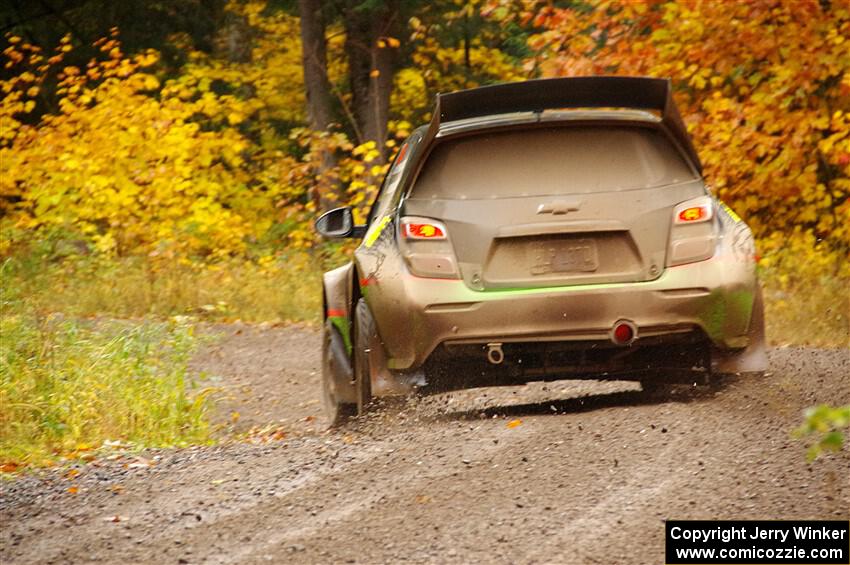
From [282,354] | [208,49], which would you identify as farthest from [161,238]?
[208,49]

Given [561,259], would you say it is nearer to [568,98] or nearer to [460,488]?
[568,98]

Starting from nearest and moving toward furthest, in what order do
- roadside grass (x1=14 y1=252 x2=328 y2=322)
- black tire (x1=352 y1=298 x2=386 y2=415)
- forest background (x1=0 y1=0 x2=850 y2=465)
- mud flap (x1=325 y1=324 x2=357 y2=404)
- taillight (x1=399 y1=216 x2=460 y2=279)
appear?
taillight (x1=399 y1=216 x2=460 y2=279) < black tire (x1=352 y1=298 x2=386 y2=415) < mud flap (x1=325 y1=324 x2=357 y2=404) < forest background (x1=0 y1=0 x2=850 y2=465) < roadside grass (x1=14 y1=252 x2=328 y2=322)

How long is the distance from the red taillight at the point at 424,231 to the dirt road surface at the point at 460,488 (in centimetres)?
105

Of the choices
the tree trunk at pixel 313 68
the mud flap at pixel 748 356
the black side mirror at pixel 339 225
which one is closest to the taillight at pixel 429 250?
the black side mirror at pixel 339 225

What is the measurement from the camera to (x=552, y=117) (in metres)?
7.89

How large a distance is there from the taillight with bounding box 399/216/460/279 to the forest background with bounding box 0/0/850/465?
2646mm

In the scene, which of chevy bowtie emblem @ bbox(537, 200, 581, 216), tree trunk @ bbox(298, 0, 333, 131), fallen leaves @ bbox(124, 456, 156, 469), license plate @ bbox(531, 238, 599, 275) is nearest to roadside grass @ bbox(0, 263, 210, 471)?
fallen leaves @ bbox(124, 456, 156, 469)

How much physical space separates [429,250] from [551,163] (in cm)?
83

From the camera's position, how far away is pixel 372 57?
26.2m

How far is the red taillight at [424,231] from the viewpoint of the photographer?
25.1 ft

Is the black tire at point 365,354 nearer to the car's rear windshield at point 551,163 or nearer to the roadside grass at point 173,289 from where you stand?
the car's rear windshield at point 551,163

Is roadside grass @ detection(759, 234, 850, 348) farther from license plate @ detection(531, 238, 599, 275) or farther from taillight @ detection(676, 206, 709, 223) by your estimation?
license plate @ detection(531, 238, 599, 275)

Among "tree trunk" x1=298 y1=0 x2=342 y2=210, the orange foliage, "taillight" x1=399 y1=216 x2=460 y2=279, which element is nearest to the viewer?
"taillight" x1=399 y1=216 x2=460 y2=279

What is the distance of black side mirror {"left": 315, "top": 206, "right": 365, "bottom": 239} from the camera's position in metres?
9.12
